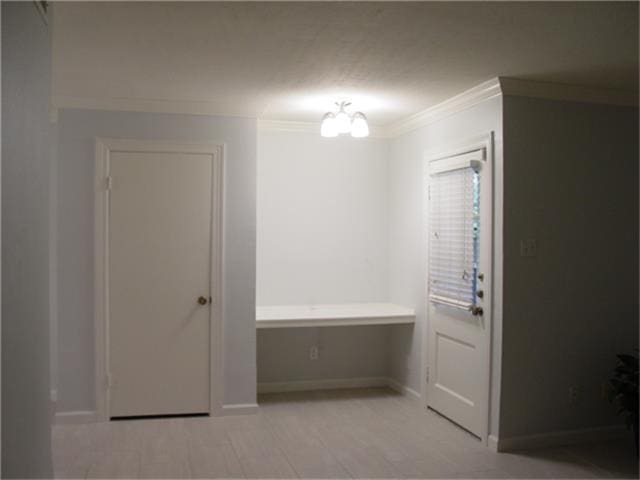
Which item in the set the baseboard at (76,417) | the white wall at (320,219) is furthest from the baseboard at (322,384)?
the baseboard at (76,417)

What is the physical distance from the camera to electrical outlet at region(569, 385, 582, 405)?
12.6 ft

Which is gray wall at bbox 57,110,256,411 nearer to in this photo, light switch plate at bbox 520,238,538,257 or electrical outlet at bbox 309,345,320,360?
electrical outlet at bbox 309,345,320,360

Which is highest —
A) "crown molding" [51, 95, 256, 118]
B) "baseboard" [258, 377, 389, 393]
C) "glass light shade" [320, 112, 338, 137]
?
"crown molding" [51, 95, 256, 118]

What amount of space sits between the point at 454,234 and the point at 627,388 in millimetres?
1385

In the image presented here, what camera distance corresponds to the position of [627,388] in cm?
354

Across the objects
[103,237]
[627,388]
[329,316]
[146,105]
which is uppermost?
[146,105]

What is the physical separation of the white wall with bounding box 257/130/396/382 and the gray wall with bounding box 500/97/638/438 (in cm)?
175

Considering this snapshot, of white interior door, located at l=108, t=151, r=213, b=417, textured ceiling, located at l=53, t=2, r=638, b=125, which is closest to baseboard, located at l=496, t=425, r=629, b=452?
white interior door, located at l=108, t=151, r=213, b=417

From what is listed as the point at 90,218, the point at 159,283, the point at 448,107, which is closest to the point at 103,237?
the point at 90,218

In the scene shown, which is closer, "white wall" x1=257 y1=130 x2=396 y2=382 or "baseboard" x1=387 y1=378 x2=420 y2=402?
"baseboard" x1=387 y1=378 x2=420 y2=402

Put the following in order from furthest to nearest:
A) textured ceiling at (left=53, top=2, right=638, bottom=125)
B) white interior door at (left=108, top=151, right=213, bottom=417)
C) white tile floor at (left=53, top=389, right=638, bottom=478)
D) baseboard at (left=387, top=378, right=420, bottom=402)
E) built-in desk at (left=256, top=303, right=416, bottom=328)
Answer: baseboard at (left=387, top=378, right=420, bottom=402) → built-in desk at (left=256, top=303, right=416, bottom=328) → white interior door at (left=108, top=151, right=213, bottom=417) → white tile floor at (left=53, top=389, right=638, bottom=478) → textured ceiling at (left=53, top=2, right=638, bottom=125)

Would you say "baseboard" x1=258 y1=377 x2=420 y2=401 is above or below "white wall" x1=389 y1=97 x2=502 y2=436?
below

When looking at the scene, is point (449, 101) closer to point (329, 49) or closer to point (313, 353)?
point (329, 49)

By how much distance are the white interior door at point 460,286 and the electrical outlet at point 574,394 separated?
0.55 meters
